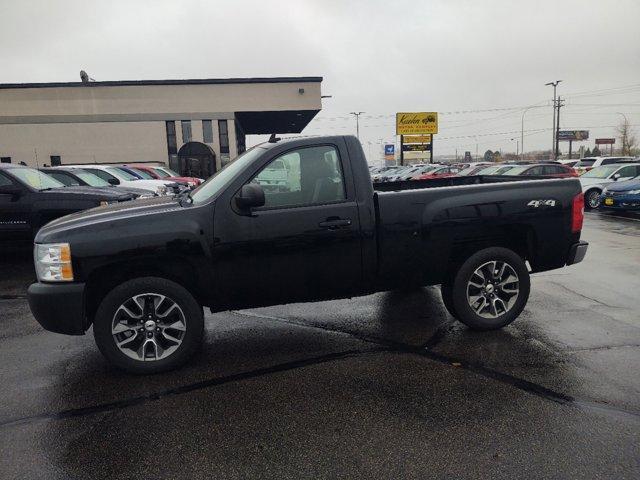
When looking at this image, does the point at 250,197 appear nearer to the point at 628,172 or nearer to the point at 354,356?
the point at 354,356

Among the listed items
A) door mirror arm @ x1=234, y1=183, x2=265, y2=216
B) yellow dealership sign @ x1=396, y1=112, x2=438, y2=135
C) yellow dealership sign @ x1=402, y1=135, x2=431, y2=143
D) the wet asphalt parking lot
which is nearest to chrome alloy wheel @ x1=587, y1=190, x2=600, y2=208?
the wet asphalt parking lot

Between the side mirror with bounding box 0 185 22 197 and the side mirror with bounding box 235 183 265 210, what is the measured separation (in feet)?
20.8

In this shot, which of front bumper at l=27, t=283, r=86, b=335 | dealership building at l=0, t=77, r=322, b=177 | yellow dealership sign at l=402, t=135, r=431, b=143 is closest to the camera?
front bumper at l=27, t=283, r=86, b=335

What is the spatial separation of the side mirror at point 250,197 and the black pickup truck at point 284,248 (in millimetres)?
12

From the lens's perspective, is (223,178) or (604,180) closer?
(223,178)

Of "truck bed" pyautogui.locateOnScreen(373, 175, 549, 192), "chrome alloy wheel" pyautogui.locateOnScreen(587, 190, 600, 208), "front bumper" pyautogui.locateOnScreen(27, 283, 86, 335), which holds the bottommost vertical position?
"chrome alloy wheel" pyautogui.locateOnScreen(587, 190, 600, 208)

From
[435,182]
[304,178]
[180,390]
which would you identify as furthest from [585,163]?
[180,390]

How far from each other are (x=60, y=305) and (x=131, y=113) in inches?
1512

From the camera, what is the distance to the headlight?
12.1ft

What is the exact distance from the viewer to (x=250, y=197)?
12.4 feet

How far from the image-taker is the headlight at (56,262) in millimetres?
3678

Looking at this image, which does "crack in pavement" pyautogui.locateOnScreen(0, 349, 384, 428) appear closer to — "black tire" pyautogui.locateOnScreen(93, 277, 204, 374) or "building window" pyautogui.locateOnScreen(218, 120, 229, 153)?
"black tire" pyautogui.locateOnScreen(93, 277, 204, 374)

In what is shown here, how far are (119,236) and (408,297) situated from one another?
3742mm

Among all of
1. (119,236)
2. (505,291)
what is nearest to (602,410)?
A: (505,291)
